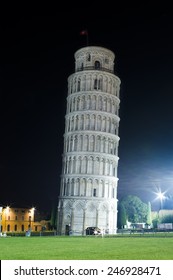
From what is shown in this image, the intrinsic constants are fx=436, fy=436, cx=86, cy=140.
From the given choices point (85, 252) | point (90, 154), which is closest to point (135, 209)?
point (90, 154)

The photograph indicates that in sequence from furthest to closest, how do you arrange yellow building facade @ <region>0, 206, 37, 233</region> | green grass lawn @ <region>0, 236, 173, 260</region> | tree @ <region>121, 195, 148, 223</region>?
1. tree @ <region>121, 195, 148, 223</region>
2. yellow building facade @ <region>0, 206, 37, 233</region>
3. green grass lawn @ <region>0, 236, 173, 260</region>

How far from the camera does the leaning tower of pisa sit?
8256 centimetres

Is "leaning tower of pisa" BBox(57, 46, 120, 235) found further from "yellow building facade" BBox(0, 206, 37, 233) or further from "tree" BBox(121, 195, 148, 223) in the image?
"tree" BBox(121, 195, 148, 223)

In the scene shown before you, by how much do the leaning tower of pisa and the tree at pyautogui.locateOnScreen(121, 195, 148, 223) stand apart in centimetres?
4044

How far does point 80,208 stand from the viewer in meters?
82.4

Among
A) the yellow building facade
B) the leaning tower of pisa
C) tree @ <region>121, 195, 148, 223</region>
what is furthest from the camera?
tree @ <region>121, 195, 148, 223</region>

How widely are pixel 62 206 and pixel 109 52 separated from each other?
3478 cm

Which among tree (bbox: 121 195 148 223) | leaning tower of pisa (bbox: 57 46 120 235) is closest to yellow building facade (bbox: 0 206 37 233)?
tree (bbox: 121 195 148 223)

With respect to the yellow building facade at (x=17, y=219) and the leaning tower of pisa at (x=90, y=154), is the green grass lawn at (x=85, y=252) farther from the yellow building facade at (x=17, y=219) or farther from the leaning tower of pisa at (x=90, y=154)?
the yellow building facade at (x=17, y=219)

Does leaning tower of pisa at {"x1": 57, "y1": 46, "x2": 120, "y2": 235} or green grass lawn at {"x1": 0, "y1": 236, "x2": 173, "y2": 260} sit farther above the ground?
leaning tower of pisa at {"x1": 57, "y1": 46, "x2": 120, "y2": 235}

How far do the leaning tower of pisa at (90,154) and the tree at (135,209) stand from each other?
4044 centimetres
